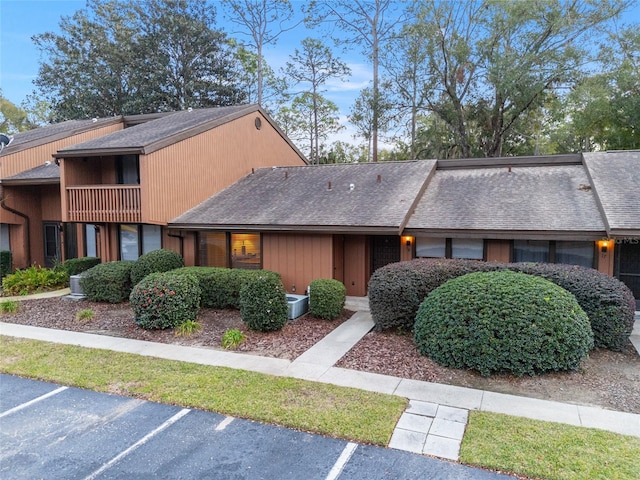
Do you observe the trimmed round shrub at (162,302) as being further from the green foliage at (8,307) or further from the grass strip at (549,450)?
the grass strip at (549,450)

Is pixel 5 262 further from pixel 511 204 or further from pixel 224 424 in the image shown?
pixel 511 204

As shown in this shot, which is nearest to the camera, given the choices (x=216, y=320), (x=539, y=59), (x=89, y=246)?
(x=216, y=320)

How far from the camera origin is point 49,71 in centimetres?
2902

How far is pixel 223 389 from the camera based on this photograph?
6059 mm

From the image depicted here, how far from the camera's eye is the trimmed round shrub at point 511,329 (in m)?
6.45

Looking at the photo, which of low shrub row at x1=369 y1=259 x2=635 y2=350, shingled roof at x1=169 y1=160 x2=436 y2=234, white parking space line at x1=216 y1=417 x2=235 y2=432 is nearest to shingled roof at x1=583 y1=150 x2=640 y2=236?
low shrub row at x1=369 y1=259 x2=635 y2=350

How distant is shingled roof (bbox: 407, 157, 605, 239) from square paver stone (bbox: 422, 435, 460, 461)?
22.5ft

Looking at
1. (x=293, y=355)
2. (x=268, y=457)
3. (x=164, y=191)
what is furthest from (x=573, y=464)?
(x=164, y=191)

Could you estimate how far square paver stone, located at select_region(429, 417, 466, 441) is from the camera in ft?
16.0

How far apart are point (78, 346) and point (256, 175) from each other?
1004 cm

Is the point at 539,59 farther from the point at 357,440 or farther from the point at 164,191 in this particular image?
the point at 357,440

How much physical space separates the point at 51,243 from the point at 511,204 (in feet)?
55.1

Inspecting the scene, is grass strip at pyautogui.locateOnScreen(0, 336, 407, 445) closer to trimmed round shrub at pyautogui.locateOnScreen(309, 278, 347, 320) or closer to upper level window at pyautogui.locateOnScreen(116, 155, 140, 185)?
trimmed round shrub at pyautogui.locateOnScreen(309, 278, 347, 320)

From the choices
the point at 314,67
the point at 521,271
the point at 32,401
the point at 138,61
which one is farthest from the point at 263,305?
the point at 138,61
